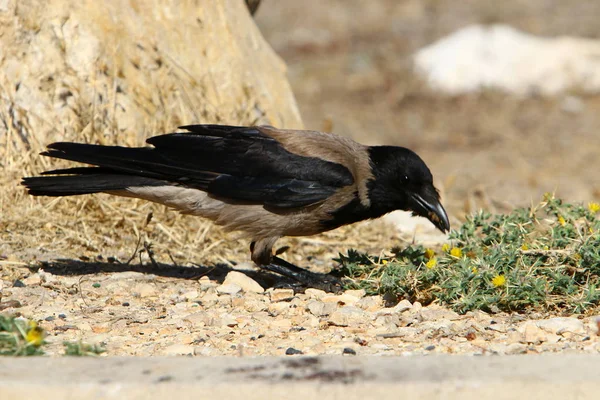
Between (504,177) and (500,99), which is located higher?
(500,99)

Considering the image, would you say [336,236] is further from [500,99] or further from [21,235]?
[500,99]

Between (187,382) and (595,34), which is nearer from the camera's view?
(187,382)

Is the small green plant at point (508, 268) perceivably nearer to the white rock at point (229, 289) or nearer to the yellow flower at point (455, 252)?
the yellow flower at point (455, 252)

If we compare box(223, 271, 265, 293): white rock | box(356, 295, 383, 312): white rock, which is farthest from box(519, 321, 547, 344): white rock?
box(223, 271, 265, 293): white rock

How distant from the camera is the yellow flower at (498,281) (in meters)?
5.00

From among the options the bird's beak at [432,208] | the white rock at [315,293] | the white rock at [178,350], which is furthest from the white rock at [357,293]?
the white rock at [178,350]

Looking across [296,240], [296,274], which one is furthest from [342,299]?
[296,240]

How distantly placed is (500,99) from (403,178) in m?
8.33

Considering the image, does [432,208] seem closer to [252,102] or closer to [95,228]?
[95,228]

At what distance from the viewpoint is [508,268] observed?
5230mm

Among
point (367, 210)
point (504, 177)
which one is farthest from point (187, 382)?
point (504, 177)

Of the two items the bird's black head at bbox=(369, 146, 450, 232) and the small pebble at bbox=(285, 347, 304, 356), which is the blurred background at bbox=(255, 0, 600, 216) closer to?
the bird's black head at bbox=(369, 146, 450, 232)

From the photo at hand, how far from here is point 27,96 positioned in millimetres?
7121

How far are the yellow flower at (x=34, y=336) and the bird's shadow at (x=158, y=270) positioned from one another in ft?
6.25
